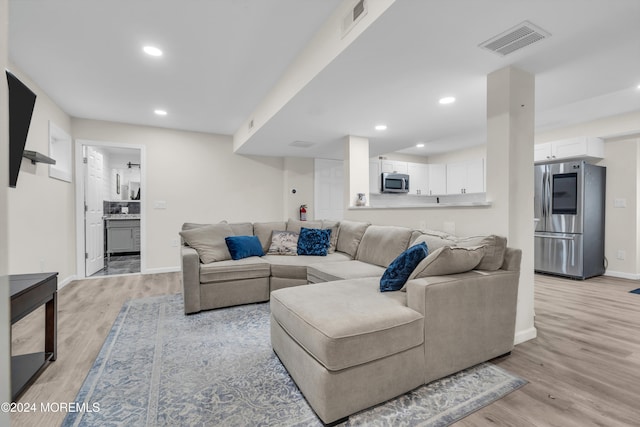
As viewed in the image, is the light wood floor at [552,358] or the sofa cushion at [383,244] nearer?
the light wood floor at [552,358]

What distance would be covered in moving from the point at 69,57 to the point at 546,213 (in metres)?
6.48

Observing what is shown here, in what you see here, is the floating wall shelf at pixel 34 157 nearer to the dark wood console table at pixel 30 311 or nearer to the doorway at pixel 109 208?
the doorway at pixel 109 208

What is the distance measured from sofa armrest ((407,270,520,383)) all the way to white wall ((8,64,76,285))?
3772 millimetres

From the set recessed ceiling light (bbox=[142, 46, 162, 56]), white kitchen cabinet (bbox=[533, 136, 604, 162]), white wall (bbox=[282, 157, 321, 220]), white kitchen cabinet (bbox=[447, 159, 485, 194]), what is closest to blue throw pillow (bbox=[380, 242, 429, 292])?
recessed ceiling light (bbox=[142, 46, 162, 56])

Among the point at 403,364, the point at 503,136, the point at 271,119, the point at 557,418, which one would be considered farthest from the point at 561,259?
the point at 271,119

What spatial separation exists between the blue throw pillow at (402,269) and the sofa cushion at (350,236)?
1569 millimetres

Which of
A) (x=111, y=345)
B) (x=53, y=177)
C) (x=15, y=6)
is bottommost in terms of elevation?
(x=111, y=345)

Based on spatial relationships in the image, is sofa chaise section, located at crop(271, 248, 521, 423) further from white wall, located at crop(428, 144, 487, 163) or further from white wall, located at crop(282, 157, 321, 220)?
white wall, located at crop(428, 144, 487, 163)

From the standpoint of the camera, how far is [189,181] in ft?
16.9

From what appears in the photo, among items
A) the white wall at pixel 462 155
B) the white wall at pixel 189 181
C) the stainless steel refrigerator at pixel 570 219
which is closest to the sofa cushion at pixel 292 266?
the white wall at pixel 189 181

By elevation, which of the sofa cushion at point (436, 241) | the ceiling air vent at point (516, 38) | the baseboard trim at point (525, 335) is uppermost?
the ceiling air vent at point (516, 38)

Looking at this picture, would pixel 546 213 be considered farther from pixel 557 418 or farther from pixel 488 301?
pixel 557 418

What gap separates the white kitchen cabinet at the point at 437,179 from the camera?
6.74 m

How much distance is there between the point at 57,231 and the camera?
151 inches
